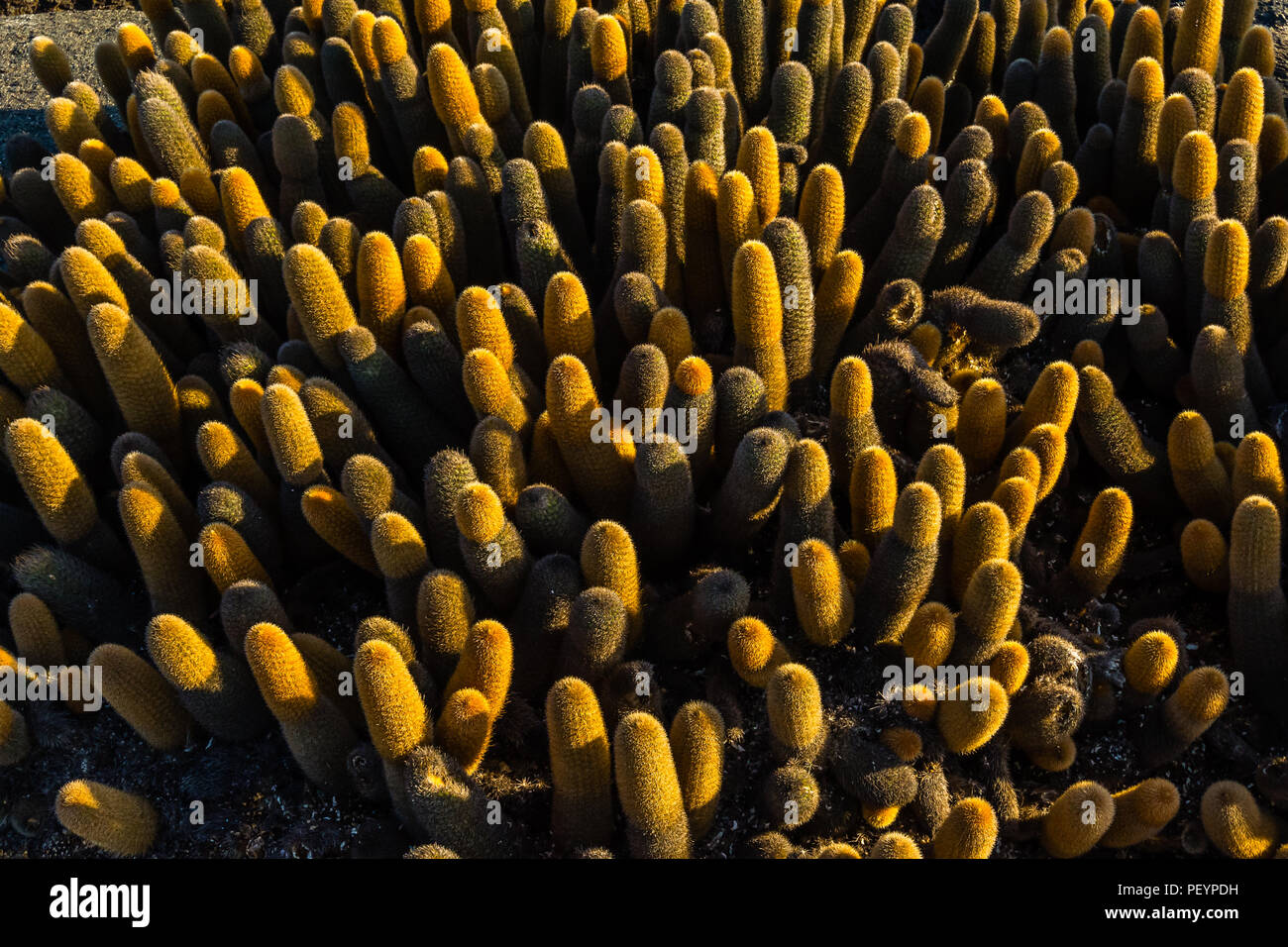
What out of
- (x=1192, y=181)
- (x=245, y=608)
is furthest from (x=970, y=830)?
(x=1192, y=181)

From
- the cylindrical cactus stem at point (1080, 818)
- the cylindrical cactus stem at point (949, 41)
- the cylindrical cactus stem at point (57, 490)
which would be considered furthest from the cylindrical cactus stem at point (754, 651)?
the cylindrical cactus stem at point (949, 41)

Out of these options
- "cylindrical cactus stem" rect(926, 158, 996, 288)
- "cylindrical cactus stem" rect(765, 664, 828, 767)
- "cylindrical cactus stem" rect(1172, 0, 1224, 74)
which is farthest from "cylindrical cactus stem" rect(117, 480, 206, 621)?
"cylindrical cactus stem" rect(1172, 0, 1224, 74)

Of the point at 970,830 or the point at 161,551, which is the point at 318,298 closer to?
the point at 161,551

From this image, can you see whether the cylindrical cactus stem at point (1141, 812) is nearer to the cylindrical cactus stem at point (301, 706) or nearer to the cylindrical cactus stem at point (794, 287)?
the cylindrical cactus stem at point (794, 287)

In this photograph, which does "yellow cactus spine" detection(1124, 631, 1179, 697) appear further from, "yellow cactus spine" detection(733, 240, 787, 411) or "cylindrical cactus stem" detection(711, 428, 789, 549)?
"yellow cactus spine" detection(733, 240, 787, 411)

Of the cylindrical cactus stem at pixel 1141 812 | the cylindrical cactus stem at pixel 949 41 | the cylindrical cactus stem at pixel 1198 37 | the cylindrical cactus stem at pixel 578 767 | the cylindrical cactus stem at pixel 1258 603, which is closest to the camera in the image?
the cylindrical cactus stem at pixel 578 767
